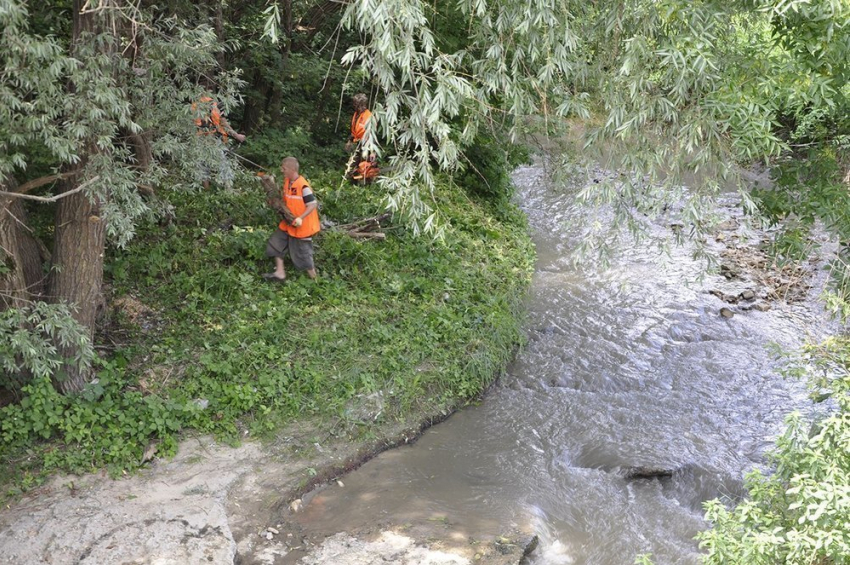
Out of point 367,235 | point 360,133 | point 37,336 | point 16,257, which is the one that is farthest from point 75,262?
point 360,133

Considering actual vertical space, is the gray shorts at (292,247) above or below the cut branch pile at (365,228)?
below

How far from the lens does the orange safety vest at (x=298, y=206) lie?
30.3ft

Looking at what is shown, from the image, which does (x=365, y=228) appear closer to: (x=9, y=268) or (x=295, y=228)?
(x=295, y=228)

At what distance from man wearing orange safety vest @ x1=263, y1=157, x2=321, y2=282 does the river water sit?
2.83 m

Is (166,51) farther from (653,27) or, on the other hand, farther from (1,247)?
(653,27)

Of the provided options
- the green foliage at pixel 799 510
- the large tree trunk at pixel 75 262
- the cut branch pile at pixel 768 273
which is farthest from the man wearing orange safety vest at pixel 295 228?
the cut branch pile at pixel 768 273

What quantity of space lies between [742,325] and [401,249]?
17.1 ft

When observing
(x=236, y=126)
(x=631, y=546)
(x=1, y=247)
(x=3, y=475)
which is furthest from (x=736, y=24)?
(x=236, y=126)

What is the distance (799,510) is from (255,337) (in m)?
5.68

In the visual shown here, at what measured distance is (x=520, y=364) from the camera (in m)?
10.1

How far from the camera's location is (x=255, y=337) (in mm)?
8547

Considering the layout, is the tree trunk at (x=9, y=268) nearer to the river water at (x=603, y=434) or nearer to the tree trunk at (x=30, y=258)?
the tree trunk at (x=30, y=258)

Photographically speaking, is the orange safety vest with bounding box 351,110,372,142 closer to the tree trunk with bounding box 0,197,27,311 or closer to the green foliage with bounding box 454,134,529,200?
the green foliage with bounding box 454,134,529,200

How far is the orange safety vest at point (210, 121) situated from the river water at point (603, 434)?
384cm
